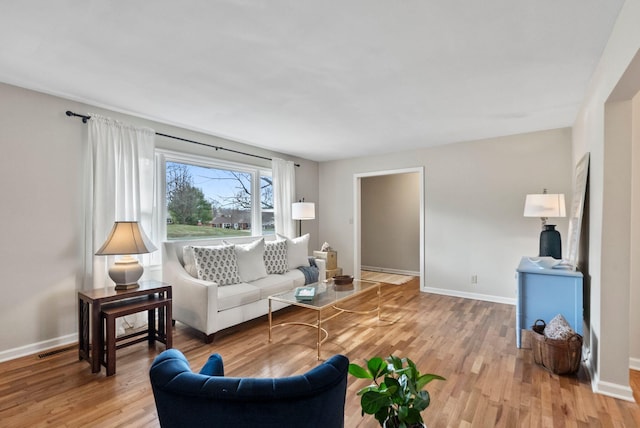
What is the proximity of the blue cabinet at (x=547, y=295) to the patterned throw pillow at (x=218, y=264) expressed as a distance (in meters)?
2.91

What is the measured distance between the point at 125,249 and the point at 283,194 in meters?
2.83

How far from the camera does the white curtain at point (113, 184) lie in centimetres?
303

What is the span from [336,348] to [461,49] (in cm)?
259

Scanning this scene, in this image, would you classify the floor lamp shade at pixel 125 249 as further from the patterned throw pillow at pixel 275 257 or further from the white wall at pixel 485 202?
the white wall at pixel 485 202

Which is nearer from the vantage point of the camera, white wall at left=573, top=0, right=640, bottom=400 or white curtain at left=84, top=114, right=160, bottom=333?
white wall at left=573, top=0, right=640, bottom=400

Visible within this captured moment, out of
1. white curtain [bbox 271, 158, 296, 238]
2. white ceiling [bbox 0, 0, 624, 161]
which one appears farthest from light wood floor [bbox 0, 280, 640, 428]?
white ceiling [bbox 0, 0, 624, 161]

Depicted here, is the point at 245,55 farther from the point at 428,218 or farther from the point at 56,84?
the point at 428,218

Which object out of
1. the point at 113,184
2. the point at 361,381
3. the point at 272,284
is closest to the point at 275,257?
the point at 272,284

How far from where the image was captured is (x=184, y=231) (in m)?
4.00

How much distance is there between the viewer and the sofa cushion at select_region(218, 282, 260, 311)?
316 cm

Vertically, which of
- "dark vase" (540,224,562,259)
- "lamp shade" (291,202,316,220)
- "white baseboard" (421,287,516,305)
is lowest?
"white baseboard" (421,287,516,305)

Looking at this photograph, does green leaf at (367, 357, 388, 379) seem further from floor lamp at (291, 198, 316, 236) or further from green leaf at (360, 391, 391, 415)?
floor lamp at (291, 198, 316, 236)


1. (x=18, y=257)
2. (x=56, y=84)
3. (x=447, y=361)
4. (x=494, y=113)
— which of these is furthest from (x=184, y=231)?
(x=494, y=113)

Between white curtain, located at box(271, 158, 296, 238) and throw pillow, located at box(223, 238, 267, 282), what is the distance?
1210 millimetres
